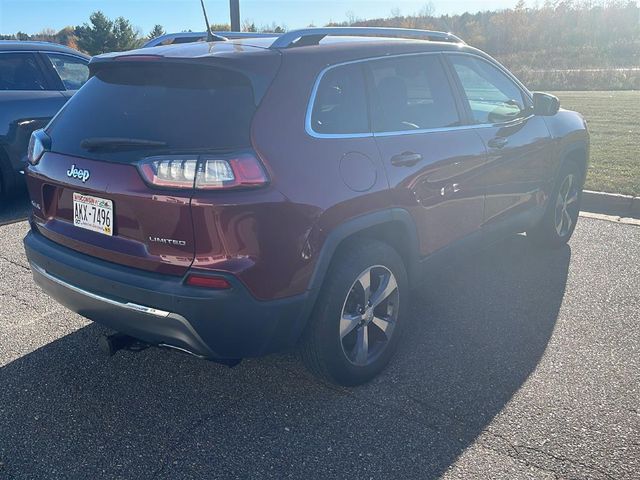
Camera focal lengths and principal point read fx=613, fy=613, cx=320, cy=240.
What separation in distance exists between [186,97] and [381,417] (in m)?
1.76

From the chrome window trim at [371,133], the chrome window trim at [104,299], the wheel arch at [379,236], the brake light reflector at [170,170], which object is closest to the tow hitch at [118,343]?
the chrome window trim at [104,299]

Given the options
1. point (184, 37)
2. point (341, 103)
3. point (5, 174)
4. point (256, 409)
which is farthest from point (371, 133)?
point (5, 174)

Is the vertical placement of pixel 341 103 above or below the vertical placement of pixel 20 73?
above

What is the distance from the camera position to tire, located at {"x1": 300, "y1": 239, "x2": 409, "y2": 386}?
295cm

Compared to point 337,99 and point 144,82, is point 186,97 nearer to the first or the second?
point 144,82

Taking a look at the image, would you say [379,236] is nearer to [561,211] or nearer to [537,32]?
[561,211]

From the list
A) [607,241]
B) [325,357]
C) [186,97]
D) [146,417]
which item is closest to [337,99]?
[186,97]

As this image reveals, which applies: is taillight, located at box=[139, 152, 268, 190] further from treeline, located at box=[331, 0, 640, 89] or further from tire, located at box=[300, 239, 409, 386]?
treeline, located at box=[331, 0, 640, 89]

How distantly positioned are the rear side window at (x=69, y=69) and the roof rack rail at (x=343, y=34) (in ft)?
15.2

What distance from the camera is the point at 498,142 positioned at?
4039mm

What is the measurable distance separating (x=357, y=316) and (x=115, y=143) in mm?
1453

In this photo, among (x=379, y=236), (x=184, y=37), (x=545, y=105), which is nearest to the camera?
(x=379, y=236)

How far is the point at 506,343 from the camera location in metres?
3.71

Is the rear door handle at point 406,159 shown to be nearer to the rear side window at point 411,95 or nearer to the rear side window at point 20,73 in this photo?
the rear side window at point 411,95
